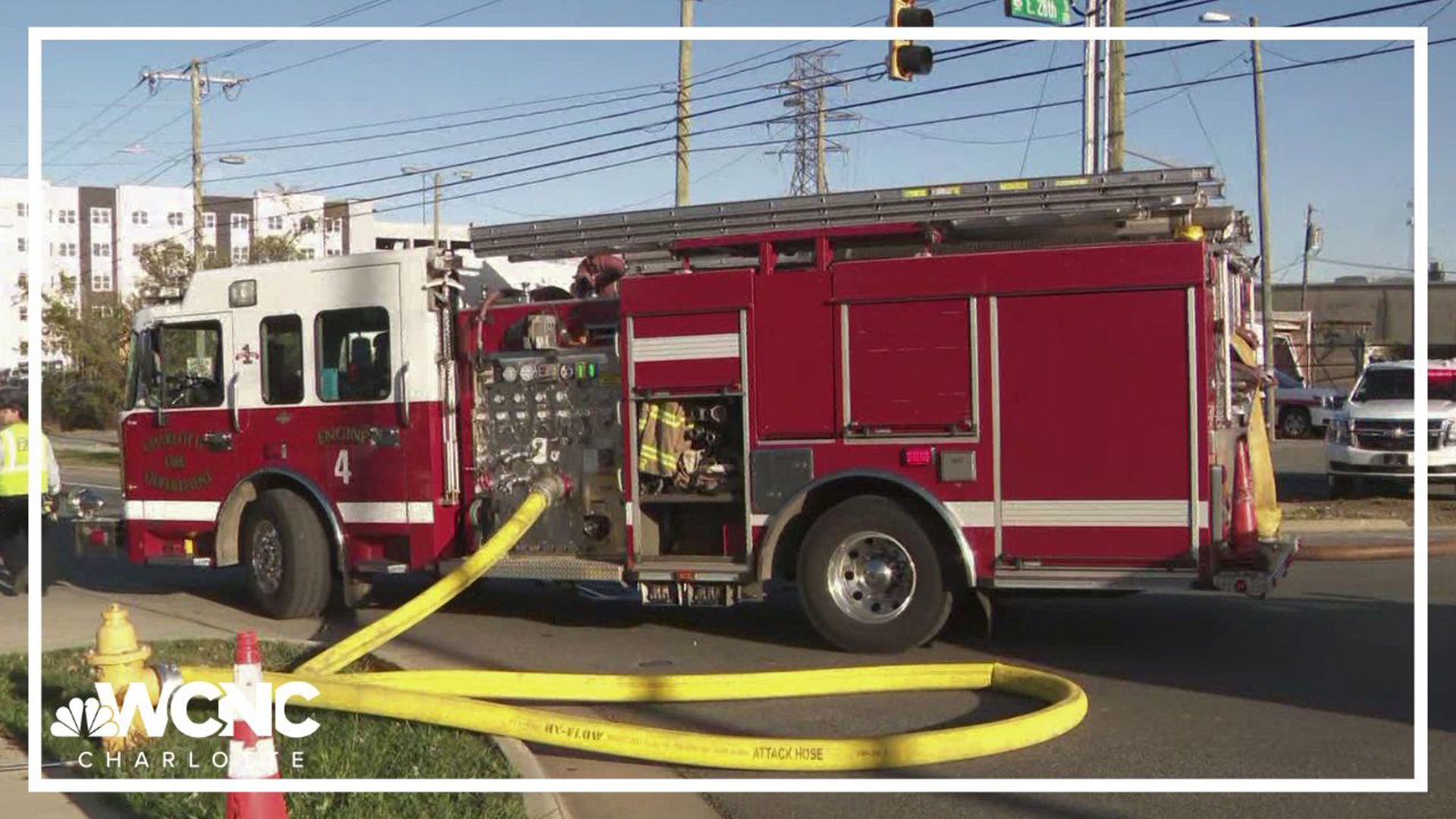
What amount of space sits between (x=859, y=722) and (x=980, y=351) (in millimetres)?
2530

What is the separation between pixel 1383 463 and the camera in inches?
726

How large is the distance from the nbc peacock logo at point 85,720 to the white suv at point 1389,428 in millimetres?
15650

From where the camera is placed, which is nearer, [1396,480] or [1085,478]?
[1085,478]

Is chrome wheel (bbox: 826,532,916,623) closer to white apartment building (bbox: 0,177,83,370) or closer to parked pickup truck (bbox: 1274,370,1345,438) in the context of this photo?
white apartment building (bbox: 0,177,83,370)

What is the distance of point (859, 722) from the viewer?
24.9 feet

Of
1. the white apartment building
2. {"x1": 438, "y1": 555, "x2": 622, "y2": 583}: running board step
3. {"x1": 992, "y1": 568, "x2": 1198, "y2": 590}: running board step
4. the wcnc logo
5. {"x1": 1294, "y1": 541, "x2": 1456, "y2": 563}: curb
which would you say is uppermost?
the white apartment building

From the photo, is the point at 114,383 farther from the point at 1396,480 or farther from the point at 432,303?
the point at 1396,480

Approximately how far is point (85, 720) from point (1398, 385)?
1712cm

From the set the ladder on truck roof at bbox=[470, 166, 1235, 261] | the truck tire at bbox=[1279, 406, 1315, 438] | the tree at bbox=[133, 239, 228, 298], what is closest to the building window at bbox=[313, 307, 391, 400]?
the ladder on truck roof at bbox=[470, 166, 1235, 261]

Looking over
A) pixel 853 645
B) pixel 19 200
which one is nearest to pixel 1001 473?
pixel 853 645

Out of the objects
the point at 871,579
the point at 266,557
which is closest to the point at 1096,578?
the point at 871,579

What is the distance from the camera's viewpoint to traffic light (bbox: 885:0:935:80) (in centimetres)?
1255

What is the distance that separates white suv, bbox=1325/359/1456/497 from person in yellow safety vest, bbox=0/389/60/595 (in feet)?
50.1

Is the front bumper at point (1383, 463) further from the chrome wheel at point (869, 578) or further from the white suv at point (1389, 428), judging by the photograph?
the chrome wheel at point (869, 578)
